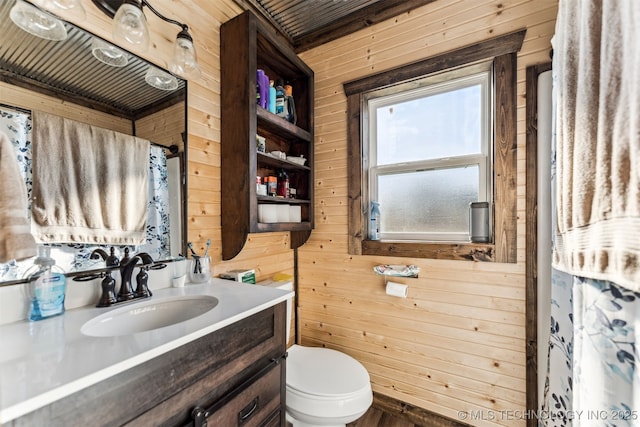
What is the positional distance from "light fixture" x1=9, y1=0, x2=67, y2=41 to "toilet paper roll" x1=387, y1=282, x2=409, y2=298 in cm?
181

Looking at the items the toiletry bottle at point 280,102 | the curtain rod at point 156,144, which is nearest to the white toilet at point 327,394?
the curtain rod at point 156,144

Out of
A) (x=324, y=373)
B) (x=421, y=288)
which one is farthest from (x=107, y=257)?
(x=421, y=288)

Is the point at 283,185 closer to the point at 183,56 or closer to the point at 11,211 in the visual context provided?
the point at 183,56

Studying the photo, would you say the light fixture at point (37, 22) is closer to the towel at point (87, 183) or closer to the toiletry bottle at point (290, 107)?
the towel at point (87, 183)

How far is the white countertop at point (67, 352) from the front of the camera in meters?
0.46

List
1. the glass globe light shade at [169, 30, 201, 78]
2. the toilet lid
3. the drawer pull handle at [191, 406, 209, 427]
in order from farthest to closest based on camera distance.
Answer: the toilet lid < the glass globe light shade at [169, 30, 201, 78] < the drawer pull handle at [191, 406, 209, 427]

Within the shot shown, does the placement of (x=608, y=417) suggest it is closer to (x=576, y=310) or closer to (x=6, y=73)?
(x=576, y=310)

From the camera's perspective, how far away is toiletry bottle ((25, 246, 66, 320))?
78 centimetres

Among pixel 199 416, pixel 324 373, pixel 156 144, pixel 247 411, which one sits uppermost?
pixel 156 144

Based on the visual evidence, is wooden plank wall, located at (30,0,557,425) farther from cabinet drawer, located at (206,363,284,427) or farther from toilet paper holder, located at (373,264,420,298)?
cabinet drawer, located at (206,363,284,427)

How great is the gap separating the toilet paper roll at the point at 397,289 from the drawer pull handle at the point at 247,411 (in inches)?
36.5

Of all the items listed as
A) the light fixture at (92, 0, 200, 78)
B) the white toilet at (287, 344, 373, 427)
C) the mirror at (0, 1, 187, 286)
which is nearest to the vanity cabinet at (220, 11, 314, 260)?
the mirror at (0, 1, 187, 286)

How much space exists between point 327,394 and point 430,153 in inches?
57.2

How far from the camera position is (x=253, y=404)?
888mm
